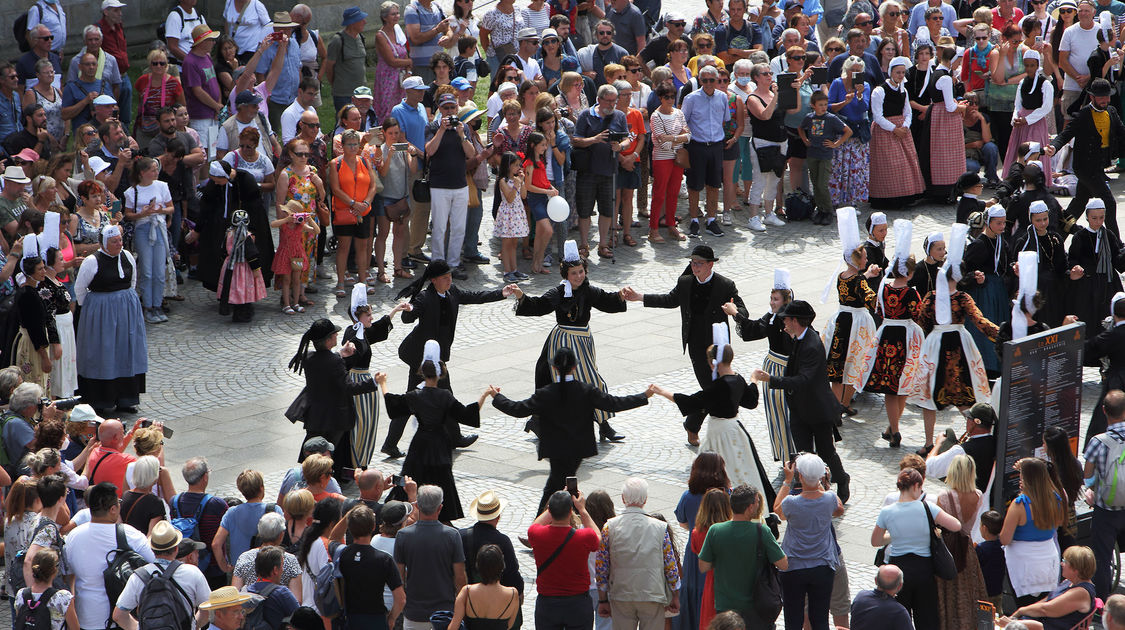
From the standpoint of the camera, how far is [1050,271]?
13.3 meters

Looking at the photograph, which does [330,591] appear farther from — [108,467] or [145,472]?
[108,467]

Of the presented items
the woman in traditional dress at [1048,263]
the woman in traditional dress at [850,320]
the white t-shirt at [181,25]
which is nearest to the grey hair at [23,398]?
the woman in traditional dress at [850,320]

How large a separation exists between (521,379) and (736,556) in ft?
18.7

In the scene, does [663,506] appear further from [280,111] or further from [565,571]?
[280,111]

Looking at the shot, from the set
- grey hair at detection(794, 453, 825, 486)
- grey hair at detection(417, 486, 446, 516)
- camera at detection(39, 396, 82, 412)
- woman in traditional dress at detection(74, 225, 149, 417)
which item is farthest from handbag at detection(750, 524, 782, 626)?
woman in traditional dress at detection(74, 225, 149, 417)

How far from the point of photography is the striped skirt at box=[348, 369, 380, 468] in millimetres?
11188

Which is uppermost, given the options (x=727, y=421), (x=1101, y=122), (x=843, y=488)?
(x=1101, y=122)

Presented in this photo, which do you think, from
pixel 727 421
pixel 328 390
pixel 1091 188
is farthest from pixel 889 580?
pixel 1091 188

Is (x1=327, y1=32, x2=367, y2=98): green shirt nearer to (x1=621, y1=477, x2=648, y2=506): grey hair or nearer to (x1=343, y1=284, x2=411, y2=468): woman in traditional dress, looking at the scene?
(x1=343, y1=284, x2=411, y2=468): woman in traditional dress

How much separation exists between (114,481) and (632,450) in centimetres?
435

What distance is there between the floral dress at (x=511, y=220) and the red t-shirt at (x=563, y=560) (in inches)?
321

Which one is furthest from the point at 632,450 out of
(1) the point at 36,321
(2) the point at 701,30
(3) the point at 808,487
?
(2) the point at 701,30

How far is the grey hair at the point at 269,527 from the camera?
306 inches

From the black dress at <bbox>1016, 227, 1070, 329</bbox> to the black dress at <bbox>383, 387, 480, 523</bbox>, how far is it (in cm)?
592
